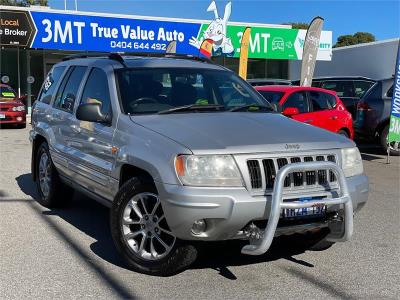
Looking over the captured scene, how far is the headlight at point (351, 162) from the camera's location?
4.36 meters

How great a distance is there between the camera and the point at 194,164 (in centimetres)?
380

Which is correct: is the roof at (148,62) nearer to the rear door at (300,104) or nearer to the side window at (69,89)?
the side window at (69,89)

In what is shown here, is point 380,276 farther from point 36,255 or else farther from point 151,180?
point 36,255

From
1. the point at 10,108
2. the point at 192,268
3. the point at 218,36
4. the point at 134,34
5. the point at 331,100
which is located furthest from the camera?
the point at 218,36

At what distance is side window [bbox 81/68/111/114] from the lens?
5.06 m

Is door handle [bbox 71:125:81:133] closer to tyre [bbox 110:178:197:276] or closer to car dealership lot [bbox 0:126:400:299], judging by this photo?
car dealership lot [bbox 0:126:400:299]

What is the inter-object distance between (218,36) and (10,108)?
10338mm

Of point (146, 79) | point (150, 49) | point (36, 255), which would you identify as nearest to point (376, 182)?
point (146, 79)

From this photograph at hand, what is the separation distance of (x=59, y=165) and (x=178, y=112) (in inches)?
80.4

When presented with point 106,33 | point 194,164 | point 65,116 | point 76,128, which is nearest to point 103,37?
point 106,33

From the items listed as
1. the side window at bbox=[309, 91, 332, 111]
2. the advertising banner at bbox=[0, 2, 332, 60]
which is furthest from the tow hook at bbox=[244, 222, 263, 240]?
the advertising banner at bbox=[0, 2, 332, 60]

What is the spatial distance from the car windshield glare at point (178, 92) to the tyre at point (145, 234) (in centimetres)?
89

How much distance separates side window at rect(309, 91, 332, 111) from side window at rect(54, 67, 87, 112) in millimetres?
5647

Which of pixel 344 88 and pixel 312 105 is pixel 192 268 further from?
pixel 344 88
